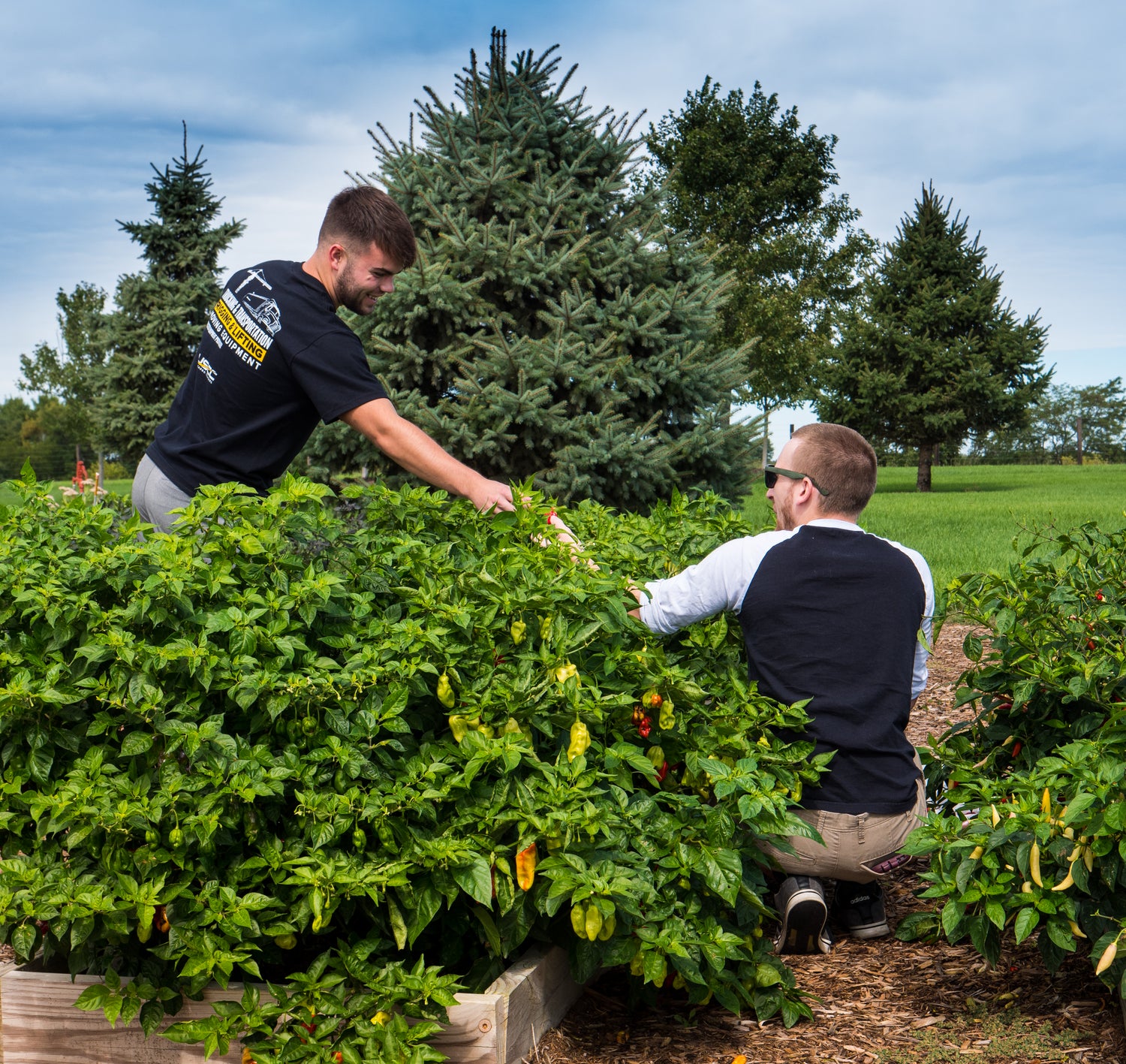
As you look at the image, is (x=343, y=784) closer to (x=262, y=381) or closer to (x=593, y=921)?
(x=593, y=921)

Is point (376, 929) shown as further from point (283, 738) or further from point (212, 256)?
point (212, 256)

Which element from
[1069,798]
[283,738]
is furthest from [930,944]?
[283,738]

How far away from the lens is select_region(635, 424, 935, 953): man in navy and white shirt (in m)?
2.94

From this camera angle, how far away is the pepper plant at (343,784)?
7.53ft

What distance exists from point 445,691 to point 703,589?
85cm

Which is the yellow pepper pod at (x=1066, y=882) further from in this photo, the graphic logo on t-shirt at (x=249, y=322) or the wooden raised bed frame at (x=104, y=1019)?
the graphic logo on t-shirt at (x=249, y=322)

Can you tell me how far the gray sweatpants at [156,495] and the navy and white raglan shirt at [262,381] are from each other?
0.10ft

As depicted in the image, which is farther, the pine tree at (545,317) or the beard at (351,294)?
the pine tree at (545,317)

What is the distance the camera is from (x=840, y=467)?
3.12 metres

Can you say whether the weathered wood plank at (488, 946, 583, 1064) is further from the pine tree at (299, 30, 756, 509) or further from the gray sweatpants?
the pine tree at (299, 30, 756, 509)

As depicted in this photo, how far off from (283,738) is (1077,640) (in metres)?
2.36

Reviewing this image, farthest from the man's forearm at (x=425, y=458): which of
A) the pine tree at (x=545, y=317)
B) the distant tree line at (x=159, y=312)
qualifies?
the distant tree line at (x=159, y=312)

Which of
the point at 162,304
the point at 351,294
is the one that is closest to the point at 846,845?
the point at 351,294

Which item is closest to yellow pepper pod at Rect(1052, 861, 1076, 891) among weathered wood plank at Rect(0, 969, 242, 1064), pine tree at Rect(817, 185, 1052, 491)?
weathered wood plank at Rect(0, 969, 242, 1064)
